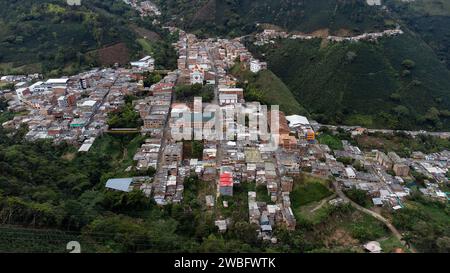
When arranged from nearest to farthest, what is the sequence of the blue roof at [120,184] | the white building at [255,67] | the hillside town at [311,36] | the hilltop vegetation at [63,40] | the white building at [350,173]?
1. the blue roof at [120,184]
2. the white building at [350,173]
3. the white building at [255,67]
4. the hilltop vegetation at [63,40]
5. the hillside town at [311,36]

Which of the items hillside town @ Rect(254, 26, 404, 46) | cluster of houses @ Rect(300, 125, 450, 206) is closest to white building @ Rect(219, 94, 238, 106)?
cluster of houses @ Rect(300, 125, 450, 206)

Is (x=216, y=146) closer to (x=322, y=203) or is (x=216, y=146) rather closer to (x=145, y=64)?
(x=322, y=203)

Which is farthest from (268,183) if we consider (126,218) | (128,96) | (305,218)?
(128,96)

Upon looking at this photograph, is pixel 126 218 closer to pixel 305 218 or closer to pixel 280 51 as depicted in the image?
pixel 305 218

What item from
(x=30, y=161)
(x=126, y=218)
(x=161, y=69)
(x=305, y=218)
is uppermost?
(x=161, y=69)

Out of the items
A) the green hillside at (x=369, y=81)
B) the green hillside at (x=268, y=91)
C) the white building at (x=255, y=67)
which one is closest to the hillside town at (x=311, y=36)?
the green hillside at (x=369, y=81)

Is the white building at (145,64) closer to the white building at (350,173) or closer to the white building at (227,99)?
the white building at (227,99)
